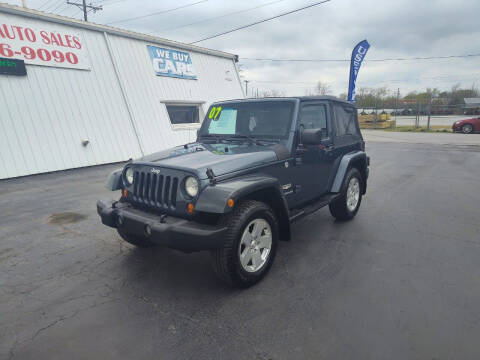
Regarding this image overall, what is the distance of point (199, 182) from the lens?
2.75 metres

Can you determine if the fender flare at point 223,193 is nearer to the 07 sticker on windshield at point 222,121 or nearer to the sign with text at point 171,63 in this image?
the 07 sticker on windshield at point 222,121

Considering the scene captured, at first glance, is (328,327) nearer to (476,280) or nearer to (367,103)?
(476,280)

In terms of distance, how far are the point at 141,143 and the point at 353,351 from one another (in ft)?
33.3

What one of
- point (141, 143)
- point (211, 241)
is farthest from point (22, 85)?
point (211, 241)

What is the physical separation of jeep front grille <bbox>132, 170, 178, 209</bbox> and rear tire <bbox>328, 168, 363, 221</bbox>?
2511mm

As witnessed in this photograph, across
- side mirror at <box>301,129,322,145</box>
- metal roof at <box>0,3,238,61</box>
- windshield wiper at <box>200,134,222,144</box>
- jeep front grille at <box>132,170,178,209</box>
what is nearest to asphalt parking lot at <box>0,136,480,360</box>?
jeep front grille at <box>132,170,178,209</box>

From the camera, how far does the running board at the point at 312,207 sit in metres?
3.64

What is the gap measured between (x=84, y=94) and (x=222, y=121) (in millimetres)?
7502

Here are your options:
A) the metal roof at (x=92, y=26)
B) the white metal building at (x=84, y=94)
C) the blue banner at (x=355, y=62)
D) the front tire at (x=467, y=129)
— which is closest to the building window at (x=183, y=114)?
the white metal building at (x=84, y=94)

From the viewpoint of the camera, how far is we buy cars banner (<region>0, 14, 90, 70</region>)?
842cm

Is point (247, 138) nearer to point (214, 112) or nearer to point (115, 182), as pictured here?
point (214, 112)

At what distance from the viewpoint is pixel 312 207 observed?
3965 mm

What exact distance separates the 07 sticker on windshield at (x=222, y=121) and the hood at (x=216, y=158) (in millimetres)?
420

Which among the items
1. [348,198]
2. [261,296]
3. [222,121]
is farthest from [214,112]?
[261,296]
